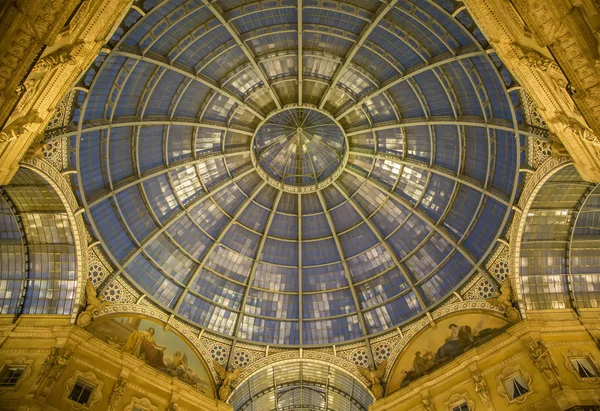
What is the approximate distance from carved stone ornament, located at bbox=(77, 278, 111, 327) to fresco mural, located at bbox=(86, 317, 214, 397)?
0.69 meters

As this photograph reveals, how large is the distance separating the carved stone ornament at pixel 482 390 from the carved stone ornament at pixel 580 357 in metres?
4.08

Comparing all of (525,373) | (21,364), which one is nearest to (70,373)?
(21,364)

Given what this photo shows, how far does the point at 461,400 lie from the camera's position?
83.7 feet

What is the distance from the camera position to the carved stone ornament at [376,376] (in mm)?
29594

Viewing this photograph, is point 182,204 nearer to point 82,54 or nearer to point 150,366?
point 150,366

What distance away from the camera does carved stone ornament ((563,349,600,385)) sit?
2253 cm

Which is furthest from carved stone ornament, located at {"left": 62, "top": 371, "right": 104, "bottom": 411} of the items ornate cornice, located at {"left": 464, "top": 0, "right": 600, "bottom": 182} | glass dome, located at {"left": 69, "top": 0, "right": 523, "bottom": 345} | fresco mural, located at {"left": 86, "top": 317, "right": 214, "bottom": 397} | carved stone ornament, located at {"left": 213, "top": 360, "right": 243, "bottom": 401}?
ornate cornice, located at {"left": 464, "top": 0, "right": 600, "bottom": 182}

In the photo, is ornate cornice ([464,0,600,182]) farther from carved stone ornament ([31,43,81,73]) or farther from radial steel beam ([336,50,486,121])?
carved stone ornament ([31,43,81,73])

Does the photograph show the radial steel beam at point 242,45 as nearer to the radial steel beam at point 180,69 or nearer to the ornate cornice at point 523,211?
the radial steel beam at point 180,69

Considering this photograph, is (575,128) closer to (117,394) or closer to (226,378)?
(226,378)

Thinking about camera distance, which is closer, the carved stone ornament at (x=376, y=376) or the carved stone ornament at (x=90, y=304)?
the carved stone ornament at (x=90, y=304)

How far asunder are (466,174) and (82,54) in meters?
23.3

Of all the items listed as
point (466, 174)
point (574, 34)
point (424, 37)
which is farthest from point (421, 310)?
point (574, 34)

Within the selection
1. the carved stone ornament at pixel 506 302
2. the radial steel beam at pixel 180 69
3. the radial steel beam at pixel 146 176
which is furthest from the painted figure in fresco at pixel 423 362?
the radial steel beam at pixel 180 69
